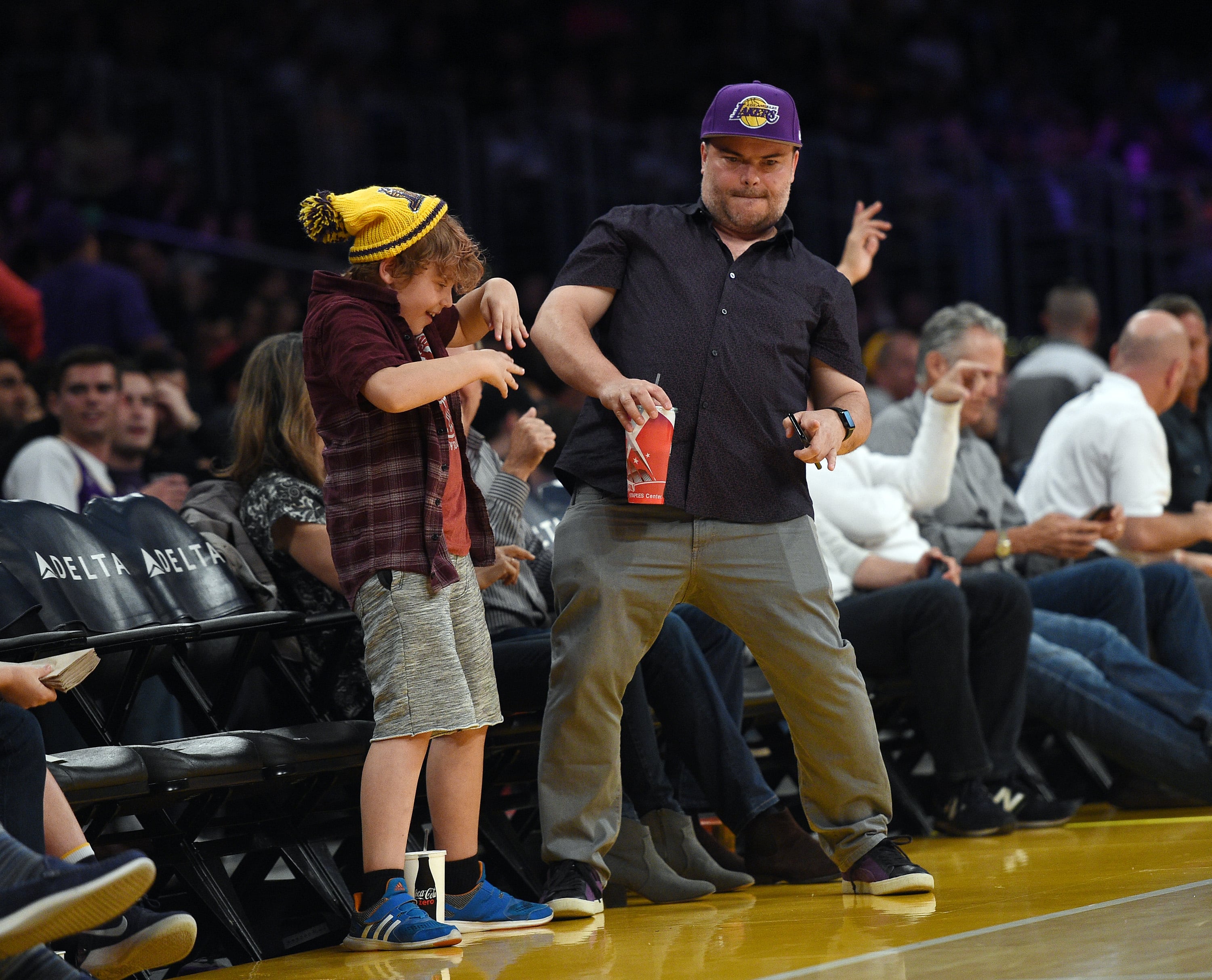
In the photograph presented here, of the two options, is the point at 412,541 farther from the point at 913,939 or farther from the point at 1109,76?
the point at 1109,76

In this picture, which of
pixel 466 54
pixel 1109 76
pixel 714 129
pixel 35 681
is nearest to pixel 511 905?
pixel 35 681

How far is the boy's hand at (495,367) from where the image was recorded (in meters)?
3.07

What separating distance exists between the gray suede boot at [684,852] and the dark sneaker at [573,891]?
31cm

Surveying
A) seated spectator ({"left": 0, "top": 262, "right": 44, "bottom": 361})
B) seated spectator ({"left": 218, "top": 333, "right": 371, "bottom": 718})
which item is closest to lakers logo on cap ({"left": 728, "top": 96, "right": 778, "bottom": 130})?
seated spectator ({"left": 218, "top": 333, "right": 371, "bottom": 718})

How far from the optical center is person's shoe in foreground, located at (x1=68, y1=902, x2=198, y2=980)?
2.67 m

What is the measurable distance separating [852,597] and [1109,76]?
11757 mm

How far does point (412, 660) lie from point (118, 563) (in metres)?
0.87

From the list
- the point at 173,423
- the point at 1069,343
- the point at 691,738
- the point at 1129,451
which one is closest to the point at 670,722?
the point at 691,738

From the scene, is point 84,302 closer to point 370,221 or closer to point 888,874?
point 370,221

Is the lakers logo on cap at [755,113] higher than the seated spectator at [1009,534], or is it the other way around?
the lakers logo on cap at [755,113]

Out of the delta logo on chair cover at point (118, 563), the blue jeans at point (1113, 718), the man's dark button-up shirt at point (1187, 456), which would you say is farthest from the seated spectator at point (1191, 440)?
the delta logo on chair cover at point (118, 563)

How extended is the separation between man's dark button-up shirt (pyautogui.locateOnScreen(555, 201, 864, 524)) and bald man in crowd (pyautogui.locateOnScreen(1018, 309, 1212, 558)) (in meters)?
2.13

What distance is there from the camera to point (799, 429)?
3.43 meters

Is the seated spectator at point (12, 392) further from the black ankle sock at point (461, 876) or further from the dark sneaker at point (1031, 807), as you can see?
the dark sneaker at point (1031, 807)
